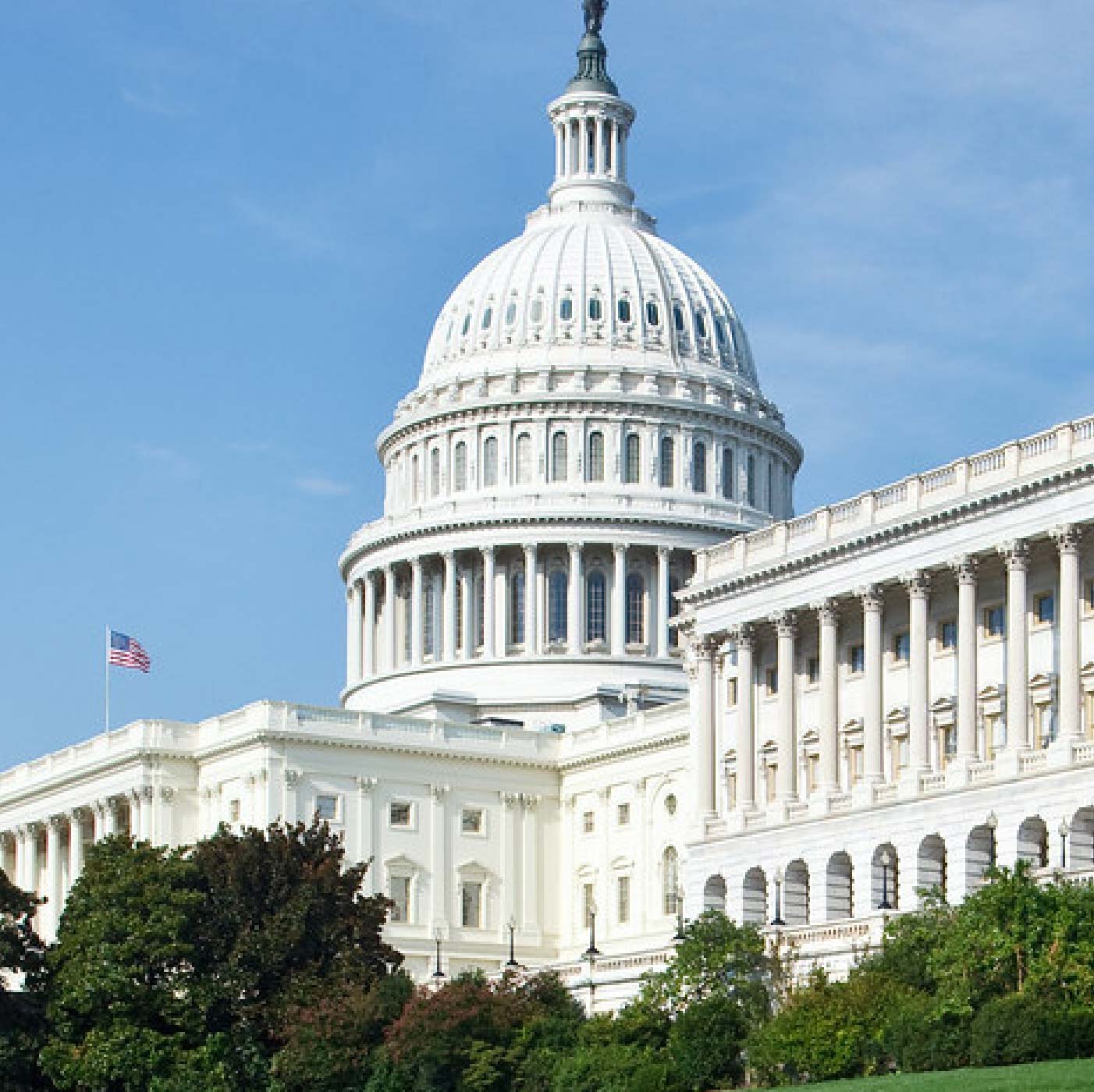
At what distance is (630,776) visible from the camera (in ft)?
511

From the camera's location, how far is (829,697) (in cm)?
12162

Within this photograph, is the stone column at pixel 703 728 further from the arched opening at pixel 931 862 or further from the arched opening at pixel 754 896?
the arched opening at pixel 931 862

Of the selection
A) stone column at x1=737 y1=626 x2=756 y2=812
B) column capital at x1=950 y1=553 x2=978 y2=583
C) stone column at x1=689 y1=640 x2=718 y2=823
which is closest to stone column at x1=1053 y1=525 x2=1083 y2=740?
column capital at x1=950 y1=553 x2=978 y2=583

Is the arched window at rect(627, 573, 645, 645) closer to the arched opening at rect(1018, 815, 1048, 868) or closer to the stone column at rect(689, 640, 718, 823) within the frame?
the stone column at rect(689, 640, 718, 823)

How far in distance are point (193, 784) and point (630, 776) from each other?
69.2 feet

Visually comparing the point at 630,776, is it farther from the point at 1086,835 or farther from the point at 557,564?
the point at 1086,835

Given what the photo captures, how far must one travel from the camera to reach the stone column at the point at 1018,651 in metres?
112

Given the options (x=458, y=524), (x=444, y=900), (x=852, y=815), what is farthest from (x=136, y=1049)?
(x=458, y=524)

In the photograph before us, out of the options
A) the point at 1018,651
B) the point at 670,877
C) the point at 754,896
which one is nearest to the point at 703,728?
the point at 754,896

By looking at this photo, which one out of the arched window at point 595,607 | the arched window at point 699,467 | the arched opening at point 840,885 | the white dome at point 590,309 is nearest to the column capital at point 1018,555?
the arched opening at point 840,885

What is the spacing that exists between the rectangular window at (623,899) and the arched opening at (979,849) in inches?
1763

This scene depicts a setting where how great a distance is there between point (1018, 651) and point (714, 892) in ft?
63.5

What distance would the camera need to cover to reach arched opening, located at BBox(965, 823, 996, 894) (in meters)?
111

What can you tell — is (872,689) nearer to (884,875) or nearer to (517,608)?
(884,875)
